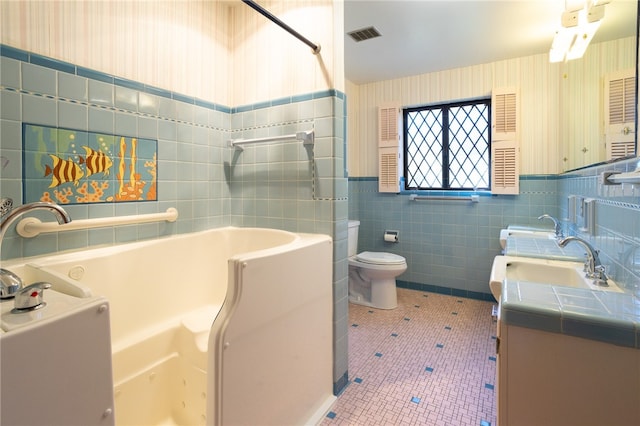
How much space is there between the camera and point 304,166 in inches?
72.2

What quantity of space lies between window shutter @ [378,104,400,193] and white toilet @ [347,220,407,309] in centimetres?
87

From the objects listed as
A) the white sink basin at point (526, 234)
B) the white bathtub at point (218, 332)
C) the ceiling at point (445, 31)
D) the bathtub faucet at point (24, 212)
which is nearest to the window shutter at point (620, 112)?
the ceiling at point (445, 31)

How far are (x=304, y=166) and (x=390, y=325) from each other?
1541 mm

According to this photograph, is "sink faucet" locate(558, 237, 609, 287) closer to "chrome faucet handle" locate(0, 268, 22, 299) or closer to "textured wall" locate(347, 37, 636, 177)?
"textured wall" locate(347, 37, 636, 177)

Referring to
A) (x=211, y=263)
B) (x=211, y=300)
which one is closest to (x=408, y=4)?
(x=211, y=263)

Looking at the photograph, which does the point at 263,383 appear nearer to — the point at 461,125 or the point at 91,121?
the point at 91,121

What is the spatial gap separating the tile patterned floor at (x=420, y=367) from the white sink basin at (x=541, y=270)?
27.3 inches

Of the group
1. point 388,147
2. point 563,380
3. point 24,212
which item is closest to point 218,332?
point 24,212

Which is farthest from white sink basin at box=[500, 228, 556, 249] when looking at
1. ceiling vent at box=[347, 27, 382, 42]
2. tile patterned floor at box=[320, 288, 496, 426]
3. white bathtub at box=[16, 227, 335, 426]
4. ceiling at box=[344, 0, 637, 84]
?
ceiling vent at box=[347, 27, 382, 42]

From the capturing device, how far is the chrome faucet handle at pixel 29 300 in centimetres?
69

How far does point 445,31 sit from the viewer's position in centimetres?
250

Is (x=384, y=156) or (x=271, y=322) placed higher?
(x=384, y=156)

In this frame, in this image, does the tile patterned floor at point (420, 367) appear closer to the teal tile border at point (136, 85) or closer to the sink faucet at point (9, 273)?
the sink faucet at point (9, 273)

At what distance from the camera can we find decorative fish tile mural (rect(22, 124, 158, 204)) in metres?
1.32
